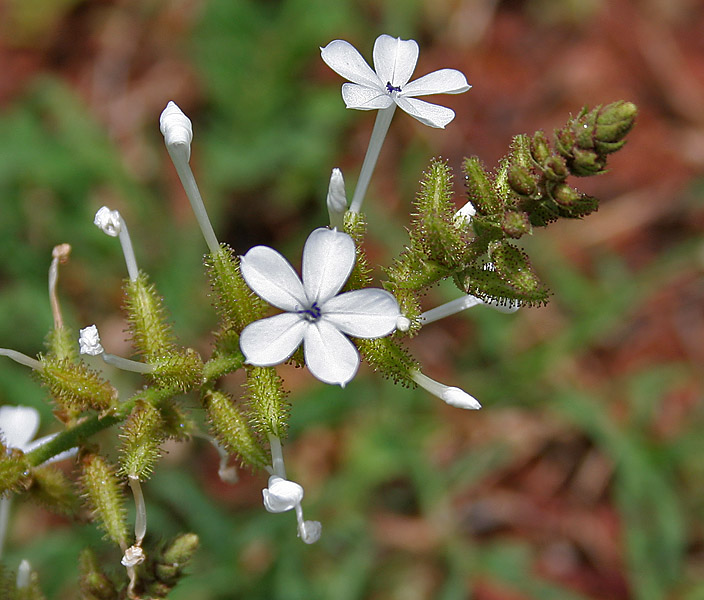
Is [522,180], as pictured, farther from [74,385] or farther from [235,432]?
[74,385]

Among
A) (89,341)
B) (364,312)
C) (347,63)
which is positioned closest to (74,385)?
(89,341)

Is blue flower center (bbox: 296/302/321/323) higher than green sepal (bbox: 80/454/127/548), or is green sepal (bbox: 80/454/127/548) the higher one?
blue flower center (bbox: 296/302/321/323)

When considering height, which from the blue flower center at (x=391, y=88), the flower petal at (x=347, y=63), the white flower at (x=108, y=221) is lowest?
the white flower at (x=108, y=221)

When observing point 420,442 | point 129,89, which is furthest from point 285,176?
point 420,442

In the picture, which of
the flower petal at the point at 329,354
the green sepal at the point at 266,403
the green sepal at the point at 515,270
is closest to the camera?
the flower petal at the point at 329,354

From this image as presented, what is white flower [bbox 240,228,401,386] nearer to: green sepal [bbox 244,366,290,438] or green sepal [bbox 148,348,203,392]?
green sepal [bbox 244,366,290,438]

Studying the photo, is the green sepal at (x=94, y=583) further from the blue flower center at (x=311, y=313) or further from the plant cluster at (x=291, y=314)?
the blue flower center at (x=311, y=313)

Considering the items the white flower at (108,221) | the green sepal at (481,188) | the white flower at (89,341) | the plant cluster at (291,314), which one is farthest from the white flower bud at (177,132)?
the green sepal at (481,188)

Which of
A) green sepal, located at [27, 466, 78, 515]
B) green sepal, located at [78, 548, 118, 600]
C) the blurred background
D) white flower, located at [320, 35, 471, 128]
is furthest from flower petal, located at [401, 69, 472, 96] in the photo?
the blurred background
